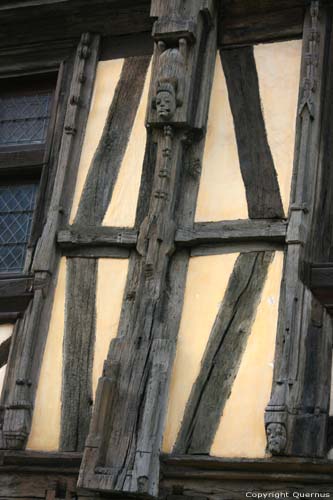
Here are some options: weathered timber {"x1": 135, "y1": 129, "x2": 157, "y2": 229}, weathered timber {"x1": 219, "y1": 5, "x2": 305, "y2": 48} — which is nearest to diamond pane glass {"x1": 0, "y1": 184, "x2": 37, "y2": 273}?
weathered timber {"x1": 135, "y1": 129, "x2": 157, "y2": 229}

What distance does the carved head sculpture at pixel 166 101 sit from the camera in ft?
Answer: 23.5

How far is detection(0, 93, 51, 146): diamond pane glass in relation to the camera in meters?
8.04

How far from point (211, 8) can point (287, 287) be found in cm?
204

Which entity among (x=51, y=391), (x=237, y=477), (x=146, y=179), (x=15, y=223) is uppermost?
(x=146, y=179)

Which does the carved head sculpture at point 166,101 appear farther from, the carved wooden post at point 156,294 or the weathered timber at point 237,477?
the weathered timber at point 237,477

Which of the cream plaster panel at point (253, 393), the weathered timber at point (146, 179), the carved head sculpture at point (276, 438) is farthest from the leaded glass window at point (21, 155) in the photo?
the carved head sculpture at point (276, 438)

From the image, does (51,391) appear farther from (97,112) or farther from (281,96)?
(281,96)

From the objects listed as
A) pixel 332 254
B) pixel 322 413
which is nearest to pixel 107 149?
pixel 332 254

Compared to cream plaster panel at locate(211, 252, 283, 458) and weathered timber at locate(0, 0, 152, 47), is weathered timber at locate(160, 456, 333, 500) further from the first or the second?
weathered timber at locate(0, 0, 152, 47)

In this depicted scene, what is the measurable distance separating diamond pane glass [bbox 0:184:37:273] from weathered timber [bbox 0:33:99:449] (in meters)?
0.38

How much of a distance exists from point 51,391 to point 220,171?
168cm

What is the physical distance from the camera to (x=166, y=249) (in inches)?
272

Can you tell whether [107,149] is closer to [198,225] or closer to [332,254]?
[198,225]

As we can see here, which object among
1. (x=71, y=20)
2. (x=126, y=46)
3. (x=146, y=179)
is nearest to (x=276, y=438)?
(x=146, y=179)
